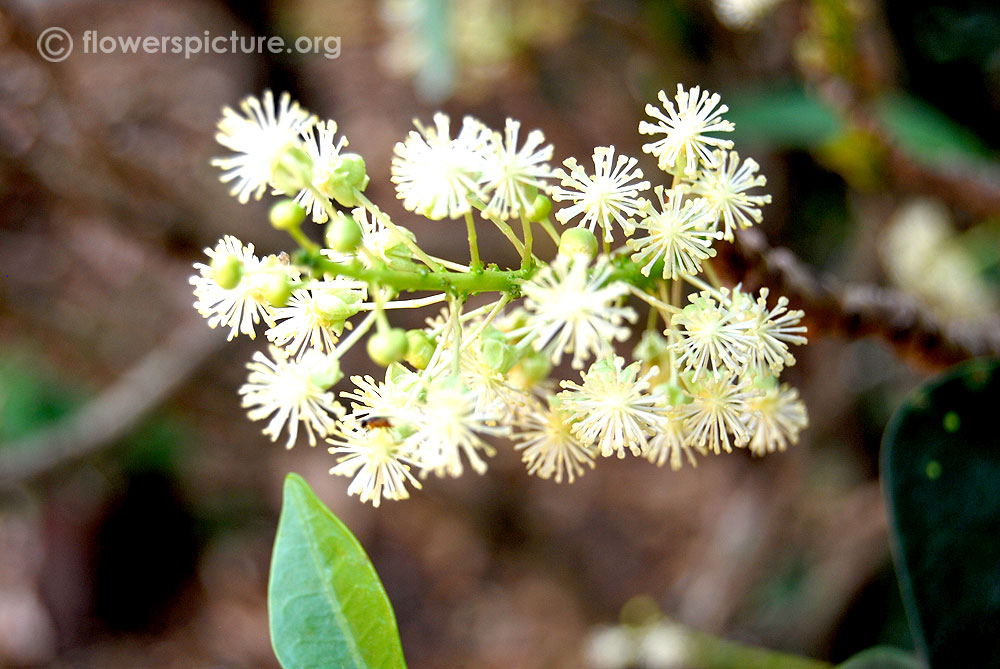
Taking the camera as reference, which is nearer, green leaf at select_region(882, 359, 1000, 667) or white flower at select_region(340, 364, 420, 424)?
white flower at select_region(340, 364, 420, 424)

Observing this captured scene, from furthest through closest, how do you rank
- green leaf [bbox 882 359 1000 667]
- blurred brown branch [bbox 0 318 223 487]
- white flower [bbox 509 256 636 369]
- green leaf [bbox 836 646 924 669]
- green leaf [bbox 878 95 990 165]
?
blurred brown branch [bbox 0 318 223 487], green leaf [bbox 878 95 990 165], green leaf [bbox 836 646 924 669], green leaf [bbox 882 359 1000 667], white flower [bbox 509 256 636 369]

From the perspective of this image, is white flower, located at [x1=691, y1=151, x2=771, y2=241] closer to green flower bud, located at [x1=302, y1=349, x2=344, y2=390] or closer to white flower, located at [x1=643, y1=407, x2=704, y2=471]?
white flower, located at [x1=643, y1=407, x2=704, y2=471]

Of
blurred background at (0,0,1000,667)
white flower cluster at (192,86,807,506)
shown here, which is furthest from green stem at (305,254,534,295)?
blurred background at (0,0,1000,667)

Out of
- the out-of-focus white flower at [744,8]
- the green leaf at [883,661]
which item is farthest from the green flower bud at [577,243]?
the out-of-focus white flower at [744,8]

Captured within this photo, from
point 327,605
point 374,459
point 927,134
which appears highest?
point 927,134

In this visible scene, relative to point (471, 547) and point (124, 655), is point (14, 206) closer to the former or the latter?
point (124, 655)

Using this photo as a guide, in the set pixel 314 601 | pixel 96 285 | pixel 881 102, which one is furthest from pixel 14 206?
pixel 881 102

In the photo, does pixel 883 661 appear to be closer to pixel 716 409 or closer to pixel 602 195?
pixel 716 409

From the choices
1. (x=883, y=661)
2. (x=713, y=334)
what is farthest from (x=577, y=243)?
(x=883, y=661)
